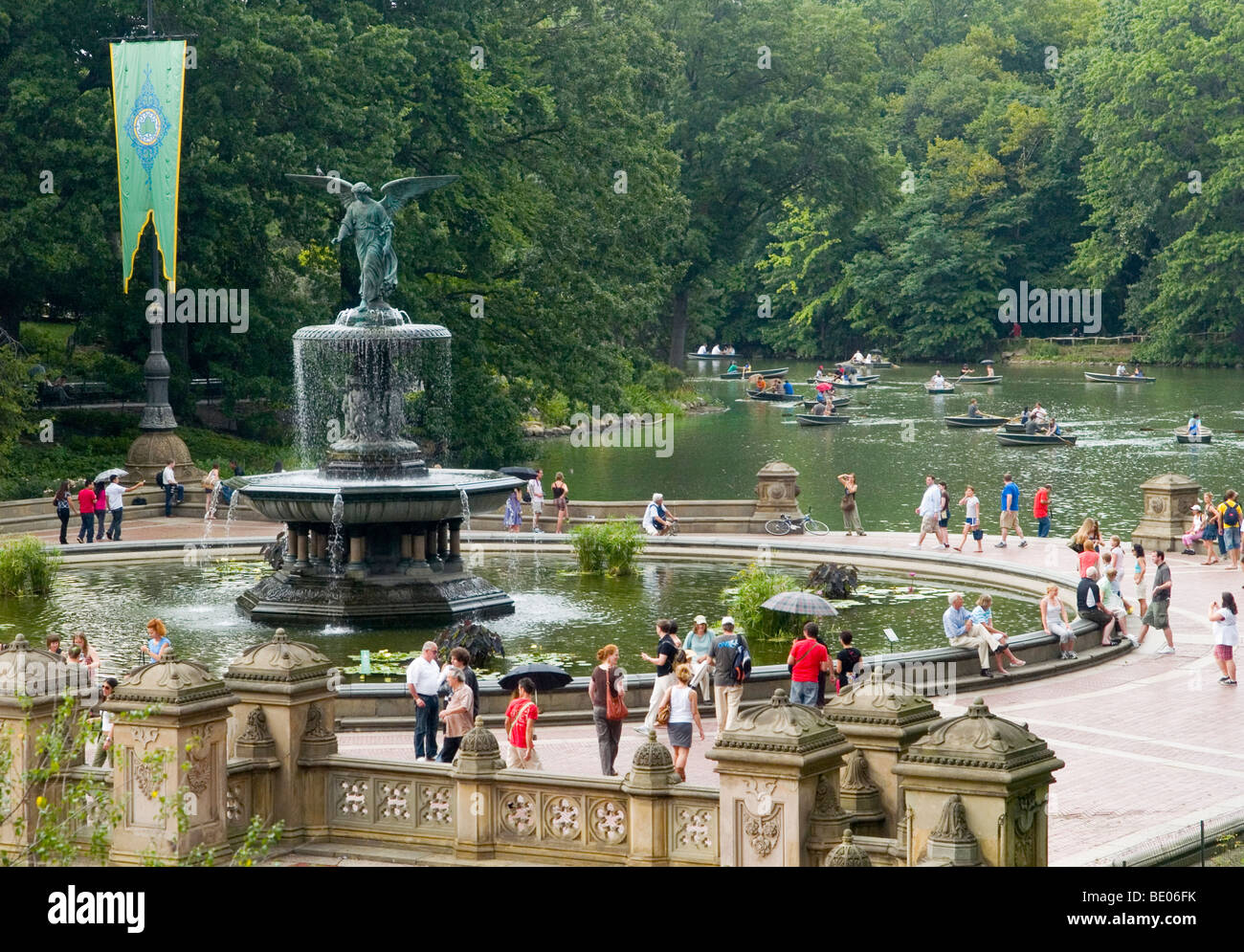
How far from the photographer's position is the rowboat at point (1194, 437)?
58.0 meters

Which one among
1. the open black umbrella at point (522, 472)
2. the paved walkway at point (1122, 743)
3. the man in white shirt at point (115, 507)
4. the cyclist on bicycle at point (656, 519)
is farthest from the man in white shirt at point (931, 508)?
the man in white shirt at point (115, 507)

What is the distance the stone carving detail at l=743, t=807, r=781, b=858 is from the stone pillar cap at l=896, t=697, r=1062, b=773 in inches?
39.9

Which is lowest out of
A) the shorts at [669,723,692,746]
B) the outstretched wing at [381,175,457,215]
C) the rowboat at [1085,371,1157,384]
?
the shorts at [669,723,692,746]

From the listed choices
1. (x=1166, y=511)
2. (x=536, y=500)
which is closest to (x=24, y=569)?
(x=536, y=500)

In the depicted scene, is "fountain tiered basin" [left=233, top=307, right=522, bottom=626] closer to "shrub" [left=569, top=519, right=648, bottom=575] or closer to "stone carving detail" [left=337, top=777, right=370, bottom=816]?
"shrub" [left=569, top=519, right=648, bottom=575]

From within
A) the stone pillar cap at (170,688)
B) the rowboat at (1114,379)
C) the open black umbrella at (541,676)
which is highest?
the rowboat at (1114,379)

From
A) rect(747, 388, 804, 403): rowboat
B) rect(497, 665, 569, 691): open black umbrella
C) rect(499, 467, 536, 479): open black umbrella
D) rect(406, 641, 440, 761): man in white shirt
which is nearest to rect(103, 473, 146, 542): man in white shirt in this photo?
rect(499, 467, 536, 479): open black umbrella

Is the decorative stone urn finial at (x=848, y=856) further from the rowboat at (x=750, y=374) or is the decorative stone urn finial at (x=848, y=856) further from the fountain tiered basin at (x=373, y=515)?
the rowboat at (x=750, y=374)

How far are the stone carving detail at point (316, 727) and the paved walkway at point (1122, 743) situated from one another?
3.42m

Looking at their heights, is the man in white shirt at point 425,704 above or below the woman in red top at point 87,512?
below

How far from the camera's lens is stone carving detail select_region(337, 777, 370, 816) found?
47.2 feet

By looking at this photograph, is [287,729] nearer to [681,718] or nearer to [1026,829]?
[681,718]
